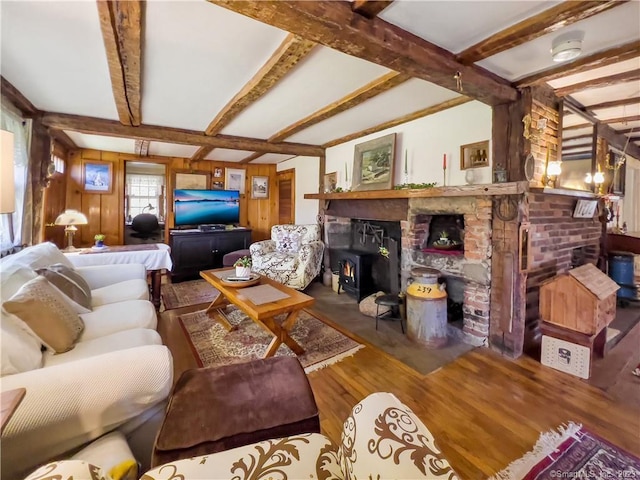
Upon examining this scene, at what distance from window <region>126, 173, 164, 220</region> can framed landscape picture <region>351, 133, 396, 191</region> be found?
4941 millimetres

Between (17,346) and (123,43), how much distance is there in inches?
67.1

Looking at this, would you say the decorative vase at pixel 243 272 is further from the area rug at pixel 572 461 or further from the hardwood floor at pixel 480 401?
the area rug at pixel 572 461

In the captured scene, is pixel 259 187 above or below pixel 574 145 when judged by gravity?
below

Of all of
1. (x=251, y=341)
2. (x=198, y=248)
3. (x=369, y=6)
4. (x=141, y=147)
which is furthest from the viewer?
(x=198, y=248)

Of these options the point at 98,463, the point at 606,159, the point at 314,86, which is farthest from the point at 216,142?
the point at 606,159

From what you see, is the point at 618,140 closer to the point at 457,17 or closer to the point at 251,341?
the point at 457,17

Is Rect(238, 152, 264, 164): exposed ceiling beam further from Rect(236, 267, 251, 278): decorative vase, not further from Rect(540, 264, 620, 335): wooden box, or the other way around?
Rect(540, 264, 620, 335): wooden box

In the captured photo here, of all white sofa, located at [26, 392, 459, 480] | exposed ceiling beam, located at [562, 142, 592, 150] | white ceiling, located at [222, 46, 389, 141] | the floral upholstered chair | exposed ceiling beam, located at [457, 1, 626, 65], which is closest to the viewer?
white sofa, located at [26, 392, 459, 480]

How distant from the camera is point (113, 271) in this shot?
2783 millimetres

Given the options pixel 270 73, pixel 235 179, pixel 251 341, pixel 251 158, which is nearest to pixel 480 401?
pixel 251 341

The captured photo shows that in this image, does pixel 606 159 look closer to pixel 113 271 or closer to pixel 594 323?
pixel 594 323

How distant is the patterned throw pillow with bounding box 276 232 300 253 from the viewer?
466 cm

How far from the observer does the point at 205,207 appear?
5469 mm

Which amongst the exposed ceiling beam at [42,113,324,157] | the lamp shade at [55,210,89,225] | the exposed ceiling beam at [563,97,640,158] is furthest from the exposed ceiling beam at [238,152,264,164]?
the exposed ceiling beam at [563,97,640,158]
